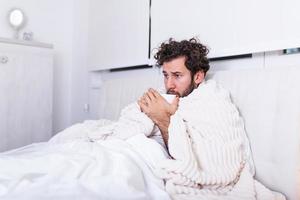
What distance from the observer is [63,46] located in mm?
2893

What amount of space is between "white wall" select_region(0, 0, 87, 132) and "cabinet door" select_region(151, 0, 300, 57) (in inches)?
42.4

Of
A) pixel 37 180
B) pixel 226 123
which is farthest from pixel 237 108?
pixel 37 180

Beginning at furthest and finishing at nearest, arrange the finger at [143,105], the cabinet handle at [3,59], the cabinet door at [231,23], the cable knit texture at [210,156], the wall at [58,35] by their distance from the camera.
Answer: the wall at [58,35]
the cabinet handle at [3,59]
the finger at [143,105]
the cabinet door at [231,23]
the cable knit texture at [210,156]

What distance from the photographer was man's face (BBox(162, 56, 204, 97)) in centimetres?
159

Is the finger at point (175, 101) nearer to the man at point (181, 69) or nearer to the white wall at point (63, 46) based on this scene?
the man at point (181, 69)

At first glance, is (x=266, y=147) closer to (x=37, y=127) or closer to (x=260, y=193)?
(x=260, y=193)

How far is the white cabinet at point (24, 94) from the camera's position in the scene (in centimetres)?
223

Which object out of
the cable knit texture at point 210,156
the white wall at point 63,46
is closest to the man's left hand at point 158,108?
the cable knit texture at point 210,156

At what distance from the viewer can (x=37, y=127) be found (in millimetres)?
2422

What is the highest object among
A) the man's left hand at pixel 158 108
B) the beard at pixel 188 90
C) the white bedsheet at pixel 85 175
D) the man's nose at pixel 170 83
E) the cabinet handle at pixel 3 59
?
the cabinet handle at pixel 3 59

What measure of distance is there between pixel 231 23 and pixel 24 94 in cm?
154

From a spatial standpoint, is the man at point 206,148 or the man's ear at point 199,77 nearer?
the man at point 206,148

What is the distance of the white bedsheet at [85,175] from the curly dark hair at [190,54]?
496mm

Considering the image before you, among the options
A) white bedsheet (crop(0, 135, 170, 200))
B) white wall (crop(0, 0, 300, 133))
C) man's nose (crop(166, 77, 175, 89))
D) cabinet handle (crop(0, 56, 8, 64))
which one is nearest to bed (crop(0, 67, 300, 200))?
white bedsheet (crop(0, 135, 170, 200))
